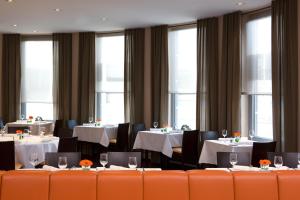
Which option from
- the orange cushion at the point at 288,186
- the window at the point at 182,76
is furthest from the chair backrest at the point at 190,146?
the orange cushion at the point at 288,186

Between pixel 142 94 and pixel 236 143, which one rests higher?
pixel 142 94

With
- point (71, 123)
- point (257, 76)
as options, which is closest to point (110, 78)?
point (71, 123)

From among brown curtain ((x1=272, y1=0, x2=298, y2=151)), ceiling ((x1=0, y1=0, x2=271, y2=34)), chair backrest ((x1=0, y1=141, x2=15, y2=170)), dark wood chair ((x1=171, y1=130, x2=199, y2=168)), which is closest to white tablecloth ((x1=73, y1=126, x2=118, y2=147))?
dark wood chair ((x1=171, y1=130, x2=199, y2=168))

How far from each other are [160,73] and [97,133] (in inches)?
86.5

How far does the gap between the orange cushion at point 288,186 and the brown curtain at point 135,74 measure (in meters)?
7.17

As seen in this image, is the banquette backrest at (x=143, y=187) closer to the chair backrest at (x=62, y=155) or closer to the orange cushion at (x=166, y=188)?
the orange cushion at (x=166, y=188)

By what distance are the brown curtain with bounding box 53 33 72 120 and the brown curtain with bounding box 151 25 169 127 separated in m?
2.65

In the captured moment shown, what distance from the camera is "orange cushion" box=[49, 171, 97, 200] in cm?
254

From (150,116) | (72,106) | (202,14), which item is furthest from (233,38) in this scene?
(72,106)

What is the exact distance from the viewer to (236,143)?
6.17m

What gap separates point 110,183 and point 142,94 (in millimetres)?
7192

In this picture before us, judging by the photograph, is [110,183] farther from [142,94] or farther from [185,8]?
[142,94]

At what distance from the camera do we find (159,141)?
7.73 meters

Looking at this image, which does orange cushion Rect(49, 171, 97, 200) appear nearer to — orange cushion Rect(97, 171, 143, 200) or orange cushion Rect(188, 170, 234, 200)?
orange cushion Rect(97, 171, 143, 200)
